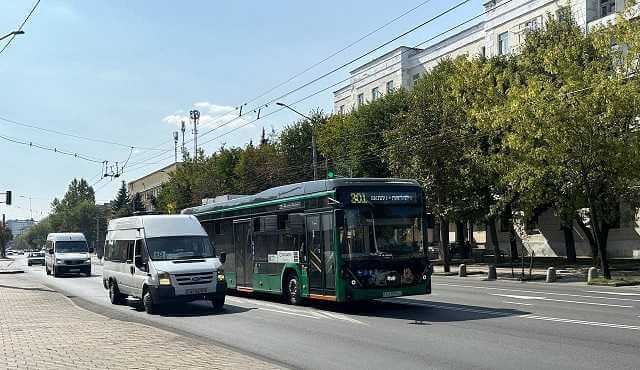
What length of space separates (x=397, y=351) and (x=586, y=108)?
57.8ft

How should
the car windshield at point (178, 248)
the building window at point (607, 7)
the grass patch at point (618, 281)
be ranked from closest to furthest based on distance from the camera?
the car windshield at point (178, 248), the grass patch at point (618, 281), the building window at point (607, 7)

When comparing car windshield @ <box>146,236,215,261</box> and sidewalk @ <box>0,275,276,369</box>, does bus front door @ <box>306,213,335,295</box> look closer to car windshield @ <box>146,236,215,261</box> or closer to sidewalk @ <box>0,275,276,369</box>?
car windshield @ <box>146,236,215,261</box>

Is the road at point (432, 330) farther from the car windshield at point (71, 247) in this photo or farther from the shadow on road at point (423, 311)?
the car windshield at point (71, 247)

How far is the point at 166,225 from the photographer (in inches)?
742

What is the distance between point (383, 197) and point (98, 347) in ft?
25.6

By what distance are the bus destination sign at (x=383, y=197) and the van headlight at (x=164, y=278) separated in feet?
16.0

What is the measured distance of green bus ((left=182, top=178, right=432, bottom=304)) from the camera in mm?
15867

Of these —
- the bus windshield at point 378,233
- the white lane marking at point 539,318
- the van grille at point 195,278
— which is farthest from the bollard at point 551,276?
the van grille at point 195,278

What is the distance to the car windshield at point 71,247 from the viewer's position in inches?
1574

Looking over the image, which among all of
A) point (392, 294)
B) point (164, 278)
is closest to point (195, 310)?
point (164, 278)

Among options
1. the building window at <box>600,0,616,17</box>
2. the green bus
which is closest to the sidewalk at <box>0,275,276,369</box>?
the green bus

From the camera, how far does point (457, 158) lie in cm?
3581

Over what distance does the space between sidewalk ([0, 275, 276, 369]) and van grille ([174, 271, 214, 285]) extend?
207 centimetres

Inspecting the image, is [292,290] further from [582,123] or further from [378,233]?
[582,123]
